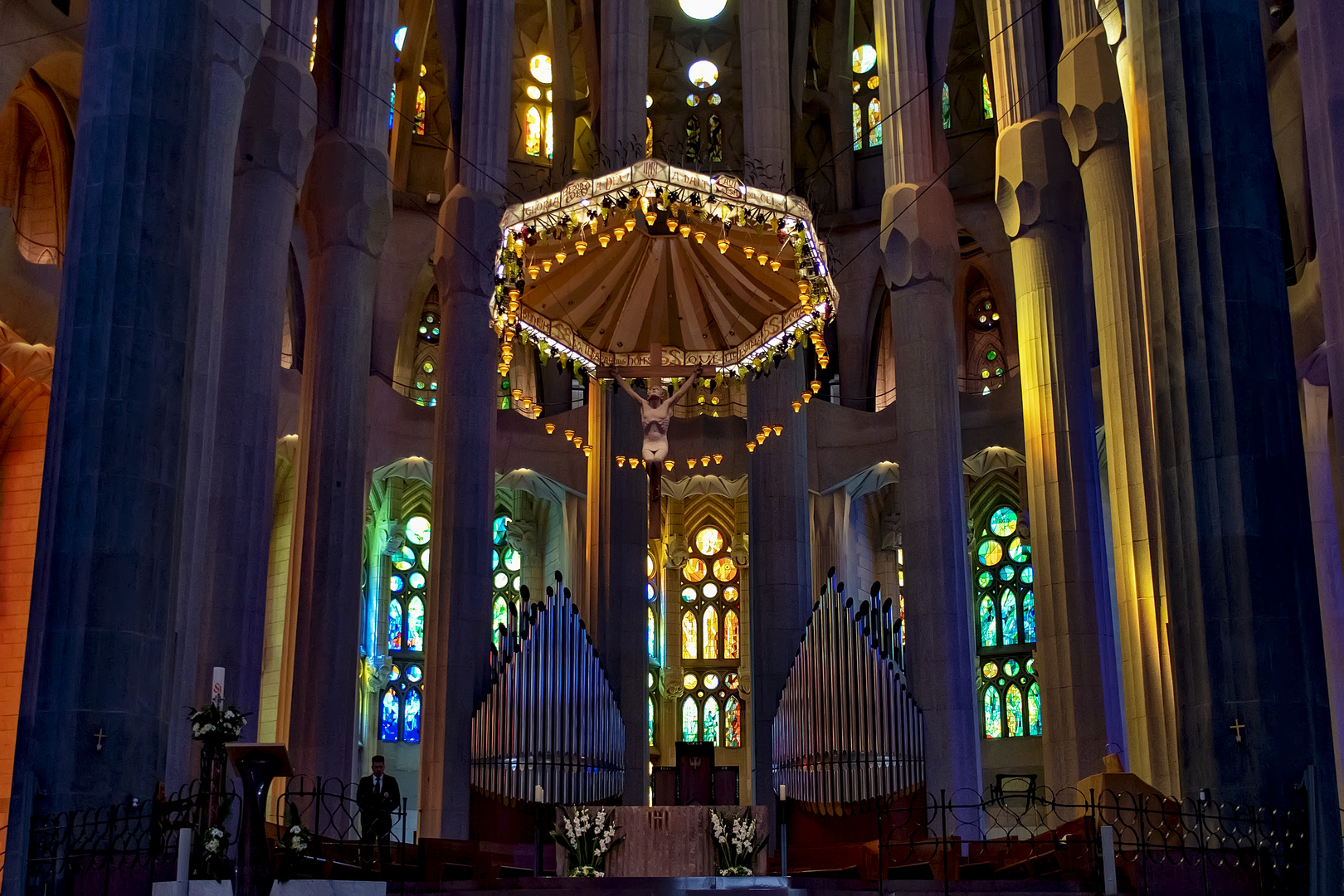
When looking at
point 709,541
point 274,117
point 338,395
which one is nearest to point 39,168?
point 338,395

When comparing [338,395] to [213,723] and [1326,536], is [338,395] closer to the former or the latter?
[213,723]

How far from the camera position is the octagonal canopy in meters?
14.2

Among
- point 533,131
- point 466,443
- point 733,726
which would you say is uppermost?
point 533,131

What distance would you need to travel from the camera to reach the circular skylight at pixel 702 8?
2662cm

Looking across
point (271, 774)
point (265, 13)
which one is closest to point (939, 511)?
point (265, 13)

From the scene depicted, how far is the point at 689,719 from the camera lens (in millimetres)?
26359

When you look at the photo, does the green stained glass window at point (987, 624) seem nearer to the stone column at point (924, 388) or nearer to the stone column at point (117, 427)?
the stone column at point (924, 388)

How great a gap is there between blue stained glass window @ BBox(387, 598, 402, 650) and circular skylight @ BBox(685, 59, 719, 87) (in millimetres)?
11030

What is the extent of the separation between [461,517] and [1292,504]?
9.91m

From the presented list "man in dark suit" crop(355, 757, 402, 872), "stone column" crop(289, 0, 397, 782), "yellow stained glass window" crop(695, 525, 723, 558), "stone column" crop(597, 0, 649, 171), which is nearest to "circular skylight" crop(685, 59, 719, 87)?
"stone column" crop(597, 0, 649, 171)

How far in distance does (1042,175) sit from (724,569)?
40.2ft

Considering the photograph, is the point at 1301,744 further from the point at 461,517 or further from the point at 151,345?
the point at 461,517

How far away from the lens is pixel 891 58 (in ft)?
61.7

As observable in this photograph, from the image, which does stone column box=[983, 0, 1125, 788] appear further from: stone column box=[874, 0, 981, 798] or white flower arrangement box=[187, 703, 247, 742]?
white flower arrangement box=[187, 703, 247, 742]
